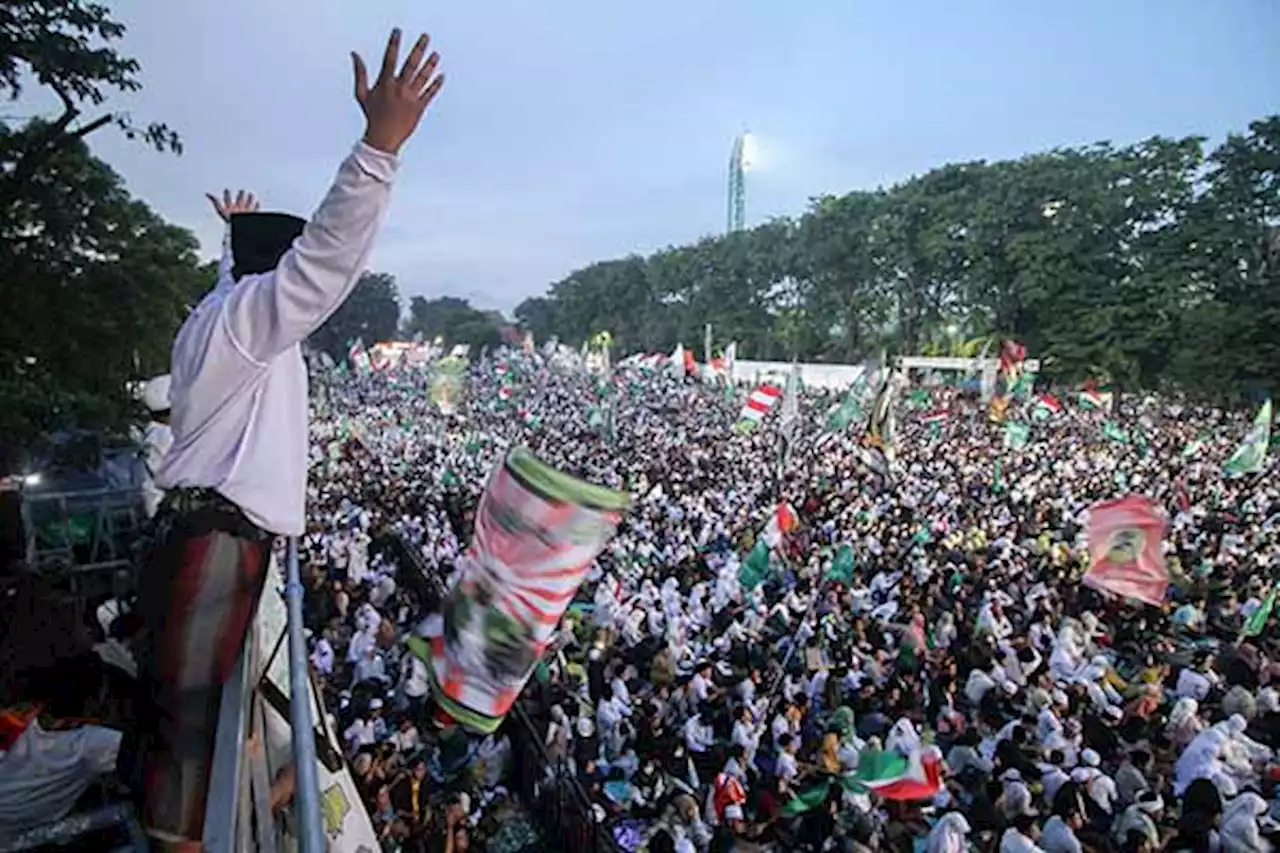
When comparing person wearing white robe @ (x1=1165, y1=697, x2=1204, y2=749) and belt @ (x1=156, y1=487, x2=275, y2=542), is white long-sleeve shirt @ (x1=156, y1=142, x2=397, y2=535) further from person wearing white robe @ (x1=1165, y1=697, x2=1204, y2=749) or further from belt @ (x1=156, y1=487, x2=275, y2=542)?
person wearing white robe @ (x1=1165, y1=697, x2=1204, y2=749)

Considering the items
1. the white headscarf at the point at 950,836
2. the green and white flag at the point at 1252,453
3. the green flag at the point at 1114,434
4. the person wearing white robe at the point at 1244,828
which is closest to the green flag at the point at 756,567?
the white headscarf at the point at 950,836

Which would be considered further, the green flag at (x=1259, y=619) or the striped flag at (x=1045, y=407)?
the striped flag at (x=1045, y=407)

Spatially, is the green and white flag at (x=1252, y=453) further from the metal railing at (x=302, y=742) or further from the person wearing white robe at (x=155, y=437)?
the metal railing at (x=302, y=742)

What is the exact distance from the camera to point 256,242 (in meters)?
1.71

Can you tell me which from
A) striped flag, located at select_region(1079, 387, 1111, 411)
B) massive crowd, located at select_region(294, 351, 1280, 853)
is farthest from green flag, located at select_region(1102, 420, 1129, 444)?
striped flag, located at select_region(1079, 387, 1111, 411)

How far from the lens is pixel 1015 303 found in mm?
37125

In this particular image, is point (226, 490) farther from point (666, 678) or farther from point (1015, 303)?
point (1015, 303)

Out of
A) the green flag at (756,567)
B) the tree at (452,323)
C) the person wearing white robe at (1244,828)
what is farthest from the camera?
the tree at (452,323)

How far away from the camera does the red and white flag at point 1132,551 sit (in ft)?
27.0

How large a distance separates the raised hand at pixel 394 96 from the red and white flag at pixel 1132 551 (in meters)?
8.77

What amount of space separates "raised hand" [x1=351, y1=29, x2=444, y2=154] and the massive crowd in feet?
7.03

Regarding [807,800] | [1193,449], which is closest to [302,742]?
[807,800]

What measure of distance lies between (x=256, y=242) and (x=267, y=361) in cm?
34

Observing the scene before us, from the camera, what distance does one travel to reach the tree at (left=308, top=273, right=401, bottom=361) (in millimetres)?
62781
